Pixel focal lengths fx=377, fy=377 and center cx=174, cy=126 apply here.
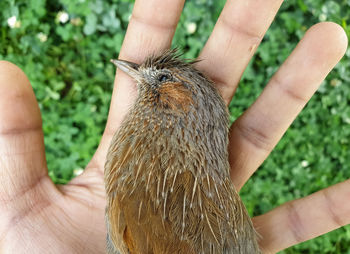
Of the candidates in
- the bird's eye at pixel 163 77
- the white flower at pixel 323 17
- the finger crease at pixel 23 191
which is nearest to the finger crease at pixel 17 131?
the finger crease at pixel 23 191

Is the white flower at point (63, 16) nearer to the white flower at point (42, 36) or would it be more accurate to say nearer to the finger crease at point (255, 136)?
the white flower at point (42, 36)

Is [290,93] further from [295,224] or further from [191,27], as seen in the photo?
[191,27]

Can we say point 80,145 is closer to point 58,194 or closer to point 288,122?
point 58,194

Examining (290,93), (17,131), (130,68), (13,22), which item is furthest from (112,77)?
(290,93)

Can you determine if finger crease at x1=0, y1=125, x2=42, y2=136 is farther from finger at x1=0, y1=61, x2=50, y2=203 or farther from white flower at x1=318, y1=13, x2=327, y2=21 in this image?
white flower at x1=318, y1=13, x2=327, y2=21

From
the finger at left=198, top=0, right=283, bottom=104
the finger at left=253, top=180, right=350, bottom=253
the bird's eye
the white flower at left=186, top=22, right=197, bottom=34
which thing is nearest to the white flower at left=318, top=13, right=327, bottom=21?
the white flower at left=186, top=22, right=197, bottom=34

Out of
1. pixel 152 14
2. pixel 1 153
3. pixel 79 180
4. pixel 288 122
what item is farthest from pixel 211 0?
pixel 1 153
